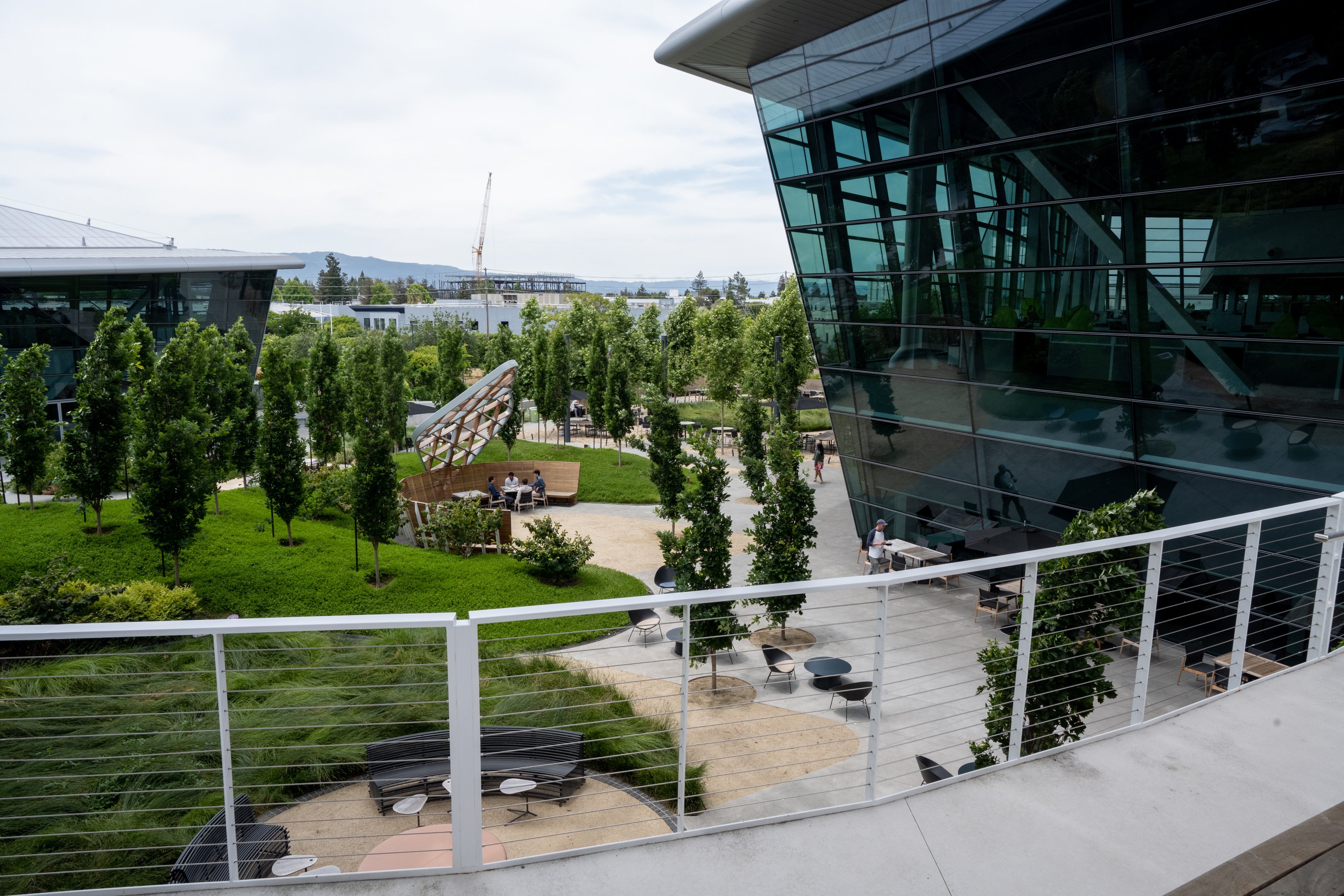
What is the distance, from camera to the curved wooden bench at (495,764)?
780cm

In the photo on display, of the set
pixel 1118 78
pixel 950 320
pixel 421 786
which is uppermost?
pixel 1118 78

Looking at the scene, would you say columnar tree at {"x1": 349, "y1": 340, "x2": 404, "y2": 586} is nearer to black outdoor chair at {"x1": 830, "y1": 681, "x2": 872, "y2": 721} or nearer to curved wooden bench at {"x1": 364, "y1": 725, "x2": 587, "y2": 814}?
curved wooden bench at {"x1": 364, "y1": 725, "x2": 587, "y2": 814}

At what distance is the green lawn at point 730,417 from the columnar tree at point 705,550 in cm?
2633

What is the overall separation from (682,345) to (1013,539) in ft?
136

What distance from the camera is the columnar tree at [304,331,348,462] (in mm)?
25641

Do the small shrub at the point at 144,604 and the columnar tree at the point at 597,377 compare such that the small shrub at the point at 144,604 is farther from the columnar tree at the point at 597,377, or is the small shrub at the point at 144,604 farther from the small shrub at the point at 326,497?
the columnar tree at the point at 597,377

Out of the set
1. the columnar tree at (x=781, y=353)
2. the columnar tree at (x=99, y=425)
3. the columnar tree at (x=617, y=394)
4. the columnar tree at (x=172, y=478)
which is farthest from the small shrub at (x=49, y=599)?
the columnar tree at (x=781, y=353)

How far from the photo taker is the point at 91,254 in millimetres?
36219

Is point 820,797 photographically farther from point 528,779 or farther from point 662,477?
point 662,477

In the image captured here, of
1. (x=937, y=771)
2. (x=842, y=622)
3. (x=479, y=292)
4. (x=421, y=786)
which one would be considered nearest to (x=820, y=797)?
(x=937, y=771)

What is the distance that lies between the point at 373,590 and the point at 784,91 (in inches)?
545

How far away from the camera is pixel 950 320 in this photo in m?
16.4

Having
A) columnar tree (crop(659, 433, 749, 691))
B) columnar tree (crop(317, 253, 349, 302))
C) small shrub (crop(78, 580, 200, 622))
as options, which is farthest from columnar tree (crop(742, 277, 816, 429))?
columnar tree (crop(317, 253, 349, 302))


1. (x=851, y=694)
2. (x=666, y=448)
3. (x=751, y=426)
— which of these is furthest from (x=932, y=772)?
(x=751, y=426)
